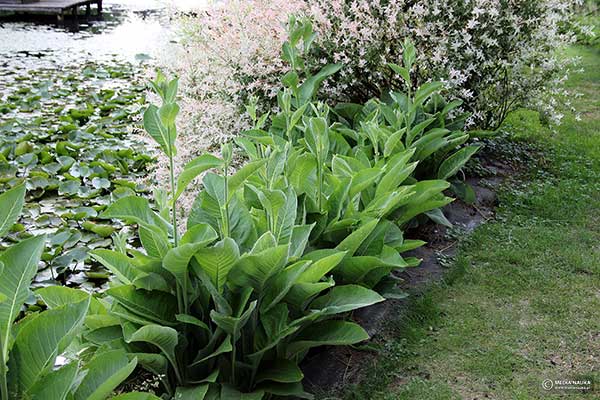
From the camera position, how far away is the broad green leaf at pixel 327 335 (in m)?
2.18

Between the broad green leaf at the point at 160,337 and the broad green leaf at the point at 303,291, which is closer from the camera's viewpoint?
the broad green leaf at the point at 160,337

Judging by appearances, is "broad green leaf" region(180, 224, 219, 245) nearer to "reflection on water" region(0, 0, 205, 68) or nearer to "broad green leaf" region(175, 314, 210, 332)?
"broad green leaf" region(175, 314, 210, 332)

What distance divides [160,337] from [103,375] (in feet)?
0.92

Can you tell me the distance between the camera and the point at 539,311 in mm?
2998

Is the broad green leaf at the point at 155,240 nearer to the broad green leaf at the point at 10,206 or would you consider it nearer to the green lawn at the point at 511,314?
the broad green leaf at the point at 10,206

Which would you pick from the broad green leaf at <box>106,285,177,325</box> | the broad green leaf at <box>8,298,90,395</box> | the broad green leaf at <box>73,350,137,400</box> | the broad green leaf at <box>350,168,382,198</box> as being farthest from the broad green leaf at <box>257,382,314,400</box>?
the broad green leaf at <box>350,168,382,198</box>

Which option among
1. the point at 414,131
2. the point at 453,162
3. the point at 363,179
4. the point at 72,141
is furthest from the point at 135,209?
the point at 72,141

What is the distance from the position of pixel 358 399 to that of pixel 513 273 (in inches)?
54.9

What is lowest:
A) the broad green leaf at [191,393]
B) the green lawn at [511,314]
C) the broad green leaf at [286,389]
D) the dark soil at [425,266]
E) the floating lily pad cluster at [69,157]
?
the floating lily pad cluster at [69,157]

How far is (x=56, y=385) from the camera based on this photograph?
1.53 meters

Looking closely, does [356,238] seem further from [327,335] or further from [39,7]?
[39,7]

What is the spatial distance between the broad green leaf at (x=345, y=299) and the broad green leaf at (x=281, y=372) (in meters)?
0.20

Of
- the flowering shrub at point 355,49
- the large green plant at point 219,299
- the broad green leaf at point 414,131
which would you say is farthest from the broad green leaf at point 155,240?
the flowering shrub at point 355,49

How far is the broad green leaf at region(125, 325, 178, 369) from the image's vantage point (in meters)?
1.84
